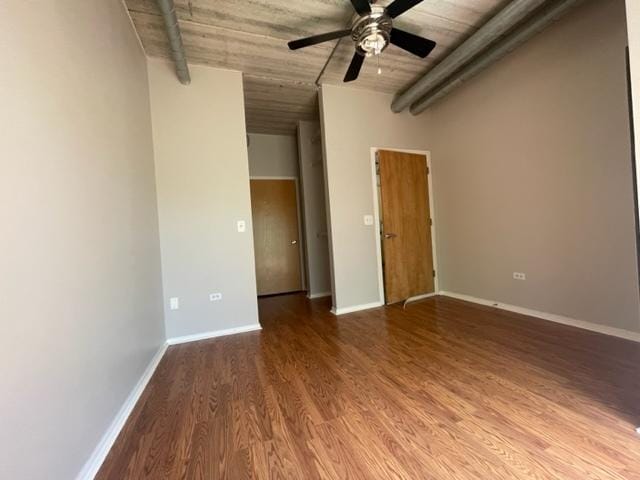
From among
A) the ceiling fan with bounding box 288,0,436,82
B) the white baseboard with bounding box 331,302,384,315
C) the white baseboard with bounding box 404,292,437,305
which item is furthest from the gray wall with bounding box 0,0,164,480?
the white baseboard with bounding box 404,292,437,305

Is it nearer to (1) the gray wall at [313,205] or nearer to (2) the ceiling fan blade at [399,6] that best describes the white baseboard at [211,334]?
(1) the gray wall at [313,205]

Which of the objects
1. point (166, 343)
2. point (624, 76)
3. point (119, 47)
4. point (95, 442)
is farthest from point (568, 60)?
point (166, 343)

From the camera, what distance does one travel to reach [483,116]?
127 inches

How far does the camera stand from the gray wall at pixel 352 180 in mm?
3453

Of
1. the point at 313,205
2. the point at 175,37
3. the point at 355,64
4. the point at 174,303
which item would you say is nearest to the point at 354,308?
the point at 313,205

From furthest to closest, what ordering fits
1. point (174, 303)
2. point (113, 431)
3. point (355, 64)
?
point (174, 303) → point (355, 64) → point (113, 431)

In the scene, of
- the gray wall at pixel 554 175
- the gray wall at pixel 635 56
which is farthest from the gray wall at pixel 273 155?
the gray wall at pixel 635 56

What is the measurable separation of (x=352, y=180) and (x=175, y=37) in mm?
2286

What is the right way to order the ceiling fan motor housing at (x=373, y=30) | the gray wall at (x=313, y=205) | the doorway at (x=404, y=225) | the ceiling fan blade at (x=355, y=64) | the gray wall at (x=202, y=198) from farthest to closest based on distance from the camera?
the gray wall at (x=313, y=205), the doorway at (x=404, y=225), the gray wall at (x=202, y=198), the ceiling fan blade at (x=355, y=64), the ceiling fan motor housing at (x=373, y=30)

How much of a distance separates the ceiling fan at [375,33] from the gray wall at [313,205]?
92.3 inches

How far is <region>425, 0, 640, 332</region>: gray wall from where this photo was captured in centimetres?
218

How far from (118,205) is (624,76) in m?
3.84

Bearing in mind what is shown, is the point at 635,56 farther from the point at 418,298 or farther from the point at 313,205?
the point at 313,205

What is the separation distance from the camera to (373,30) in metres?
2.03
